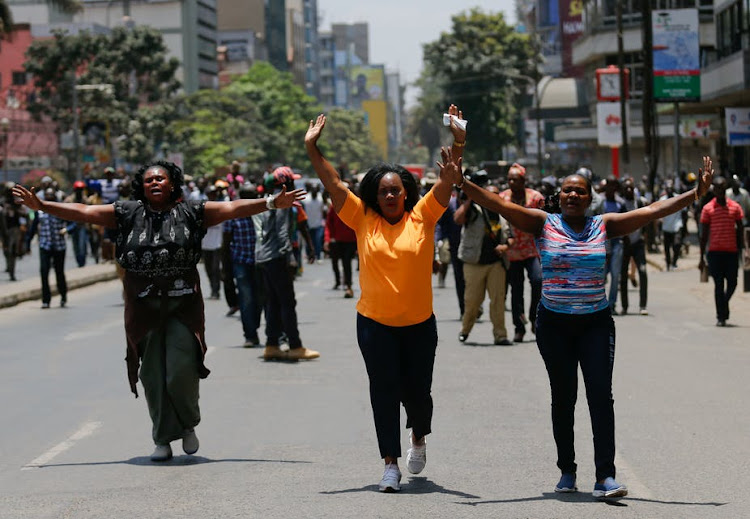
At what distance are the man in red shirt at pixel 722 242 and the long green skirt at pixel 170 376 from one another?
33.3 feet

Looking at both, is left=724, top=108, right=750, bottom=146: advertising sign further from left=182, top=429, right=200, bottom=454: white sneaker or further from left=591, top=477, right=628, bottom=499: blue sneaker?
left=591, top=477, right=628, bottom=499: blue sneaker

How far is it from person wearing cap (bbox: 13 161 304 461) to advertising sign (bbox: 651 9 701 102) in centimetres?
3076

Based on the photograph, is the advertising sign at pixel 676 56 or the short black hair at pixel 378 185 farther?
the advertising sign at pixel 676 56

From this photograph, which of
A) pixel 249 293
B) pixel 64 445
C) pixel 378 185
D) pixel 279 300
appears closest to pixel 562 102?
pixel 249 293

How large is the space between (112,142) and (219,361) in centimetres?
6589

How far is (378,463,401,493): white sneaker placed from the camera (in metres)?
7.66

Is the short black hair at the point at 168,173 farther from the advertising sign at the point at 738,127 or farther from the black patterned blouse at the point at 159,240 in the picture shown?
the advertising sign at the point at 738,127

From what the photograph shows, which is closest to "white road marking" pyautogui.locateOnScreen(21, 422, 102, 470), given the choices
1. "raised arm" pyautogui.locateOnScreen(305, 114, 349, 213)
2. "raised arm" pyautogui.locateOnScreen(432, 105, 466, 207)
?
"raised arm" pyautogui.locateOnScreen(305, 114, 349, 213)

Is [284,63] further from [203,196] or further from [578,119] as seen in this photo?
[203,196]

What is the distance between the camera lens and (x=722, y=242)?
58.1 ft

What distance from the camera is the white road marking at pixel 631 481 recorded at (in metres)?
7.61

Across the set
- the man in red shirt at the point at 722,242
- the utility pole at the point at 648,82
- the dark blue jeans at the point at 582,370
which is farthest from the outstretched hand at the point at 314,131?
the utility pole at the point at 648,82

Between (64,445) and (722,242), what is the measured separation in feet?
33.8

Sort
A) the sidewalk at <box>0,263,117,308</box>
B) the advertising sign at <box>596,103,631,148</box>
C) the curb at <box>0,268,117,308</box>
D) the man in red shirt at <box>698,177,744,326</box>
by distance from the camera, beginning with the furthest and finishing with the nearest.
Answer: the advertising sign at <box>596,103,631,148</box>
the sidewalk at <box>0,263,117,308</box>
the curb at <box>0,268,117,308</box>
the man in red shirt at <box>698,177,744,326</box>
